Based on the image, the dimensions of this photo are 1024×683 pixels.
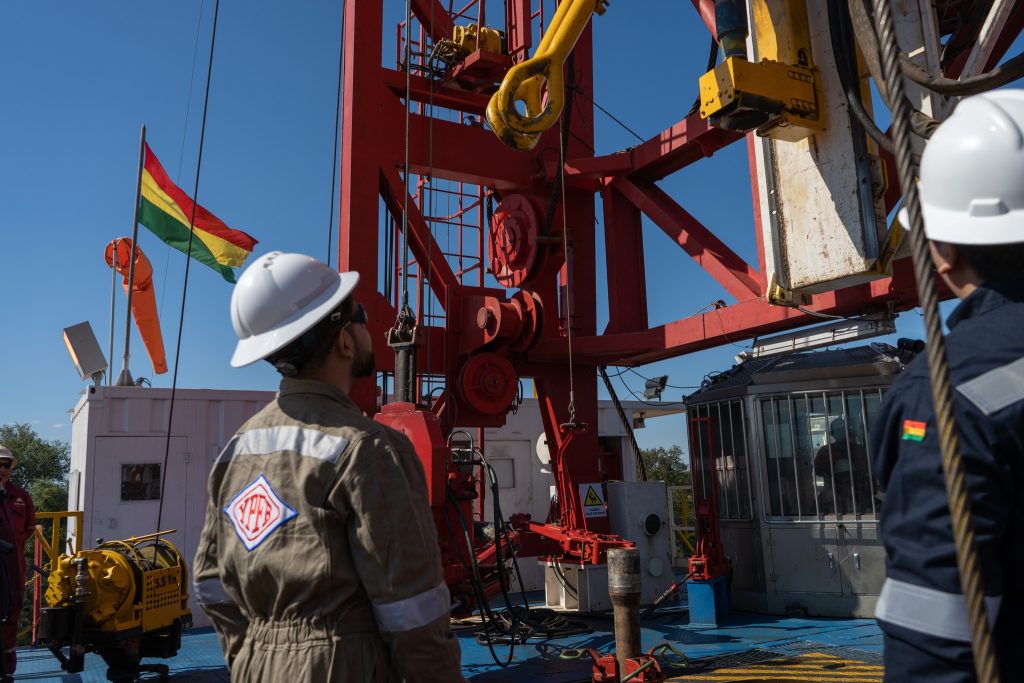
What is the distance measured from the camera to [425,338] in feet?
26.8

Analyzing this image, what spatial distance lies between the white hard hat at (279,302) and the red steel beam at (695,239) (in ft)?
19.0

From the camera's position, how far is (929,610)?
131 centimetres

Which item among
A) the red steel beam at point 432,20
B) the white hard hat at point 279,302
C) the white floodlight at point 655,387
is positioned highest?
the red steel beam at point 432,20

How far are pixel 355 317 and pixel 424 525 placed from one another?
660mm

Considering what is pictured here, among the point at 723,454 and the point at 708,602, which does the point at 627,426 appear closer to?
the point at 723,454

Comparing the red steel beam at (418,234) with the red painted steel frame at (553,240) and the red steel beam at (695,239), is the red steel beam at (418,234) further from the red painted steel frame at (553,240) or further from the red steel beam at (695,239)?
the red steel beam at (695,239)

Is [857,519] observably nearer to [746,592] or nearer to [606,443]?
[746,592]

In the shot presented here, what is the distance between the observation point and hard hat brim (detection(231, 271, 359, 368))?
2.22 meters

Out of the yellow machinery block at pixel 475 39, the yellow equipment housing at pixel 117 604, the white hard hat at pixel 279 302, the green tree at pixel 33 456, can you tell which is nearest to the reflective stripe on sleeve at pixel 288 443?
the white hard hat at pixel 279 302

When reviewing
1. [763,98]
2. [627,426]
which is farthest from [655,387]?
[763,98]

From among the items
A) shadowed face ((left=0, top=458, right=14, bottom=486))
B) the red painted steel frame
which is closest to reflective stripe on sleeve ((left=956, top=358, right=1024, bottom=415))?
the red painted steel frame

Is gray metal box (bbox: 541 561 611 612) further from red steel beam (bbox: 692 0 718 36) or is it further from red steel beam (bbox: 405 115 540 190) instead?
red steel beam (bbox: 692 0 718 36)

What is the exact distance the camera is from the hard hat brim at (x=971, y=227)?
4.68 feet

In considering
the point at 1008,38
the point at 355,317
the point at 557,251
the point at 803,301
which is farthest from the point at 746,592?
the point at 355,317
